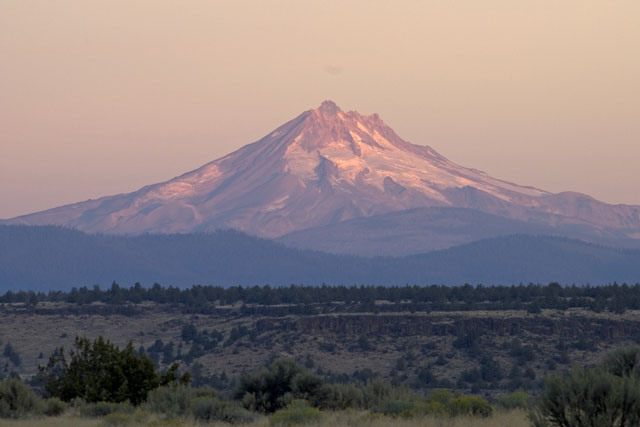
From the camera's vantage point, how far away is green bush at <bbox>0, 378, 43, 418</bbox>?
26141 millimetres

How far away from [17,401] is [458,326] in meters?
39.7

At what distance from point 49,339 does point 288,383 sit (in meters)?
43.1

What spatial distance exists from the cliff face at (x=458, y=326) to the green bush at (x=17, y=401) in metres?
37.9

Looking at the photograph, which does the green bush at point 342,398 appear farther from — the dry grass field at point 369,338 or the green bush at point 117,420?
the dry grass field at point 369,338

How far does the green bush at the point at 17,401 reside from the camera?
1029 inches

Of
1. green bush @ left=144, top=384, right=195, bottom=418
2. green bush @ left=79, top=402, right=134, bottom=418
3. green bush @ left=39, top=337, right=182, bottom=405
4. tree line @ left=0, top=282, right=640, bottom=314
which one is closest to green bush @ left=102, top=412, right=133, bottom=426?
green bush @ left=144, top=384, right=195, bottom=418

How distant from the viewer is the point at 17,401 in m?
26.7

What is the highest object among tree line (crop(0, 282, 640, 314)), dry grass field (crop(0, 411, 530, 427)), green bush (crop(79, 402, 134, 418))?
tree line (crop(0, 282, 640, 314))

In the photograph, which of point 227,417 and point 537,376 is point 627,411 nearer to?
point 227,417

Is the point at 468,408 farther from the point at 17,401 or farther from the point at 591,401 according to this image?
the point at 17,401

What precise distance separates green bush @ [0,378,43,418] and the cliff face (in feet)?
124

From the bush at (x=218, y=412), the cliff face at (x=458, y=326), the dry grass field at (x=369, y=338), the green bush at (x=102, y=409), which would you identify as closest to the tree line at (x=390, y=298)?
the dry grass field at (x=369, y=338)

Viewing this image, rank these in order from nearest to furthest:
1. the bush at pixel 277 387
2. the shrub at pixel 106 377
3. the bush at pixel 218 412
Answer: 1. the bush at pixel 218 412
2. the bush at pixel 277 387
3. the shrub at pixel 106 377

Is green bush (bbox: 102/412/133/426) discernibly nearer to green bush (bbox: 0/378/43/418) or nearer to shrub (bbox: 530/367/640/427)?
green bush (bbox: 0/378/43/418)
